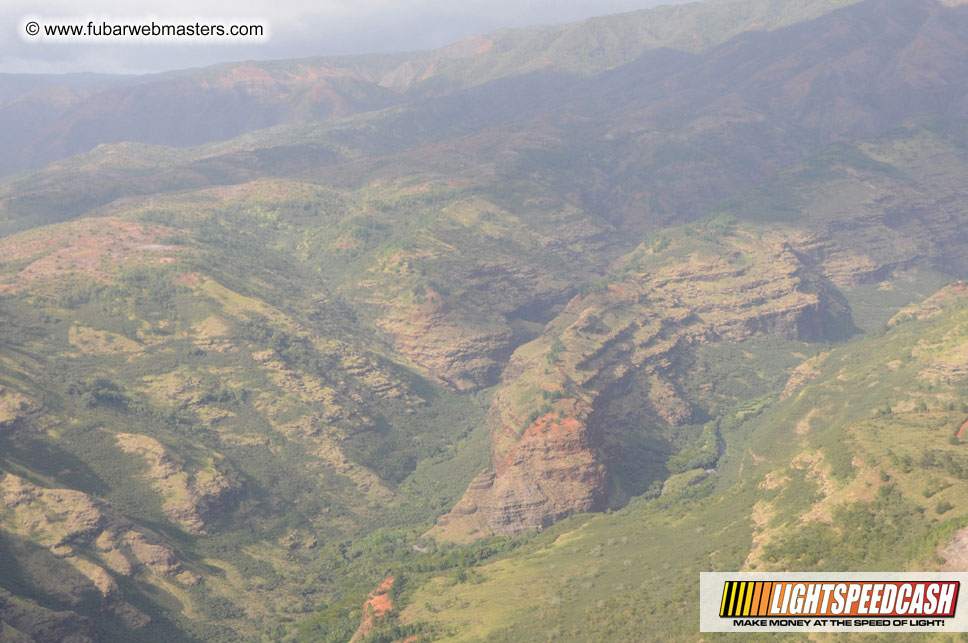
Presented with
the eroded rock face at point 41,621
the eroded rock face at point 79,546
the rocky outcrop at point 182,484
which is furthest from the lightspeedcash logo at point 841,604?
the rocky outcrop at point 182,484

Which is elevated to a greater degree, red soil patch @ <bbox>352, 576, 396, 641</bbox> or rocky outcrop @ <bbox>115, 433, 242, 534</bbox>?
rocky outcrop @ <bbox>115, 433, 242, 534</bbox>

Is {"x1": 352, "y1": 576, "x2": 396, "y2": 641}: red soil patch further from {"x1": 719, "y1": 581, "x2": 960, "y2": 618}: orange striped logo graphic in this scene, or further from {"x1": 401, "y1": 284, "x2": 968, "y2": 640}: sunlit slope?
{"x1": 719, "y1": 581, "x2": 960, "y2": 618}: orange striped logo graphic

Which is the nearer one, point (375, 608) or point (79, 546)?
point (375, 608)

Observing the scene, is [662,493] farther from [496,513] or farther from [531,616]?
[531,616]

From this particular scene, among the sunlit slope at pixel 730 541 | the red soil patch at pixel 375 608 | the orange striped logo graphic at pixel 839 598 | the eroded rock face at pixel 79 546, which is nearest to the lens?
the orange striped logo graphic at pixel 839 598

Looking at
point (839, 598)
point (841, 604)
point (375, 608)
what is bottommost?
point (375, 608)

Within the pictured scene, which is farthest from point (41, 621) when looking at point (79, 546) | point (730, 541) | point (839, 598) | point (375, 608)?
point (839, 598)

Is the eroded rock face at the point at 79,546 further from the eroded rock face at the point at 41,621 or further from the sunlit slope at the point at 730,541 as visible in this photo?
the sunlit slope at the point at 730,541

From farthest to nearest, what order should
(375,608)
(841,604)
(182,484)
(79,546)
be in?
(182,484), (79,546), (375,608), (841,604)

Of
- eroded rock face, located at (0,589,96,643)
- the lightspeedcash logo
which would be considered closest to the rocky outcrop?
eroded rock face, located at (0,589,96,643)

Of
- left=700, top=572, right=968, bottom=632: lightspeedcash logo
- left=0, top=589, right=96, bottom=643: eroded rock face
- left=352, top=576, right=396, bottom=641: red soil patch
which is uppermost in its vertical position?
left=700, top=572, right=968, bottom=632: lightspeedcash logo

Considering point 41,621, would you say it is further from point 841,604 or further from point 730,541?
point 841,604
